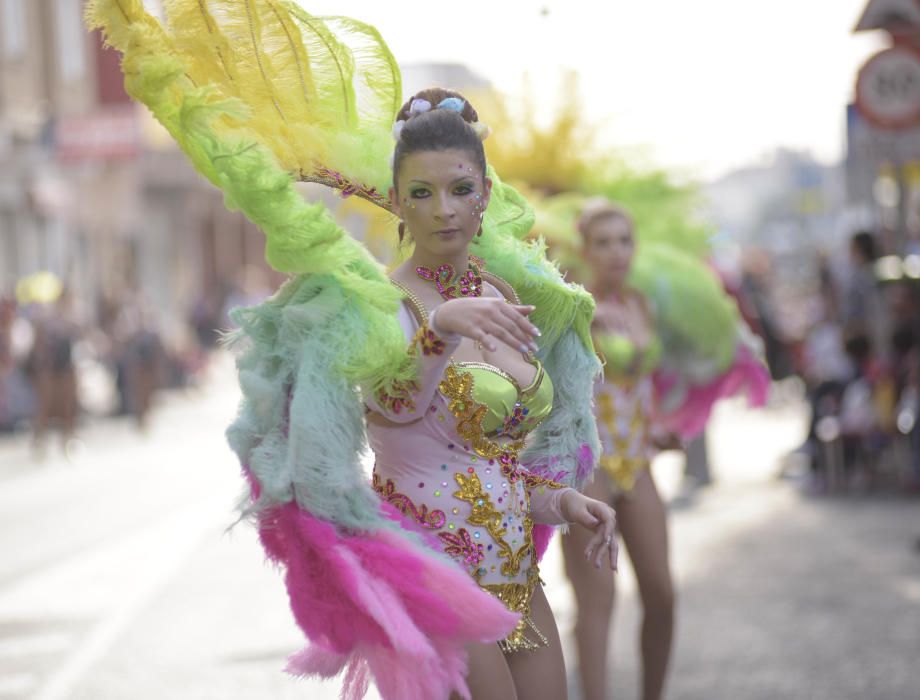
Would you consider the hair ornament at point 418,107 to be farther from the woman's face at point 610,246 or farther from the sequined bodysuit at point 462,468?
the woman's face at point 610,246

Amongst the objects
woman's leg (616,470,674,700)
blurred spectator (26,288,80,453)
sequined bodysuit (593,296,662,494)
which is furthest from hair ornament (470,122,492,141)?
blurred spectator (26,288,80,453)

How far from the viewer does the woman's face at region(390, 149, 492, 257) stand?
3.52 meters

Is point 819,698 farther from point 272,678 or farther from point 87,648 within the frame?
point 87,648

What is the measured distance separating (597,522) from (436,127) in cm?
97

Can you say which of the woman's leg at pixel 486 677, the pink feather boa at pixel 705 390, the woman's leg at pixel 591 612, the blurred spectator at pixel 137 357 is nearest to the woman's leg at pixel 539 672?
the woman's leg at pixel 486 677

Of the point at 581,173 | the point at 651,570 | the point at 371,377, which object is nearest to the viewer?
the point at 371,377

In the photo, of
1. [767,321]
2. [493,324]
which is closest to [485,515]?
[493,324]

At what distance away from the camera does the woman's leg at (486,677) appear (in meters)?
3.38

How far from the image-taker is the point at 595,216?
→ 5.71m

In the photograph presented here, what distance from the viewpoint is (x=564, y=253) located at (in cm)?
599

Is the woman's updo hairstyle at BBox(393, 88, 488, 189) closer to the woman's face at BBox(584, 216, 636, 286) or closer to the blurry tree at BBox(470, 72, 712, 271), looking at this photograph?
the woman's face at BBox(584, 216, 636, 286)

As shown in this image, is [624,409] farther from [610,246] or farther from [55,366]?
[55,366]

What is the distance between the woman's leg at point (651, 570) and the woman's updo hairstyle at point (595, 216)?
35.4 inches

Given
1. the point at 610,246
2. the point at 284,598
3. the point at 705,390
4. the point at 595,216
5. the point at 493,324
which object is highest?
the point at 493,324
